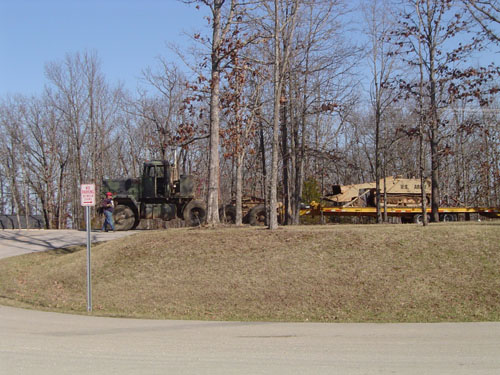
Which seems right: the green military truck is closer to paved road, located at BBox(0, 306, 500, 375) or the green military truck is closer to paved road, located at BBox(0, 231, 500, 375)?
paved road, located at BBox(0, 231, 500, 375)

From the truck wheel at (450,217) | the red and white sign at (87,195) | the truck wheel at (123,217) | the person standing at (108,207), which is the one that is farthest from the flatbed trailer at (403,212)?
the red and white sign at (87,195)

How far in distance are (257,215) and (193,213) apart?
3309 millimetres

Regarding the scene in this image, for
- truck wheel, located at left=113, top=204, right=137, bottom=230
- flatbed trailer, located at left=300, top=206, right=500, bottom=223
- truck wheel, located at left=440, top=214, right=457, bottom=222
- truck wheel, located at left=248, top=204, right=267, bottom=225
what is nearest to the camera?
truck wheel, located at left=113, top=204, right=137, bottom=230

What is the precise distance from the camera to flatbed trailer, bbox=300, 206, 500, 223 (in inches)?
1094

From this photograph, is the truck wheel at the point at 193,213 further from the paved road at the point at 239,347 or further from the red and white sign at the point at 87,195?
the paved road at the point at 239,347

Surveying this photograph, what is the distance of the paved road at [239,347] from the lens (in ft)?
21.4

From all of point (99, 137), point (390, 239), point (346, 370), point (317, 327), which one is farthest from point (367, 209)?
point (99, 137)

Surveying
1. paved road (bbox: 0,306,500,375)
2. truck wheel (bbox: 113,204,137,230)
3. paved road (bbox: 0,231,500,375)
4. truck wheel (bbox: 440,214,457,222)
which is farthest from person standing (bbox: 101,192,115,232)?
truck wheel (bbox: 440,214,457,222)

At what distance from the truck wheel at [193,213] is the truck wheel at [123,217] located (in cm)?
249

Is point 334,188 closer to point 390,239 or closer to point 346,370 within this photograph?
point 390,239

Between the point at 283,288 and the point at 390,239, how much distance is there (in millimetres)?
3879

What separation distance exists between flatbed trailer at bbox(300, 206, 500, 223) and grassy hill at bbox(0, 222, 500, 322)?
37.7 ft

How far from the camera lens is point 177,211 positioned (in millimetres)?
26125

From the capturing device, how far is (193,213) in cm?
2581
